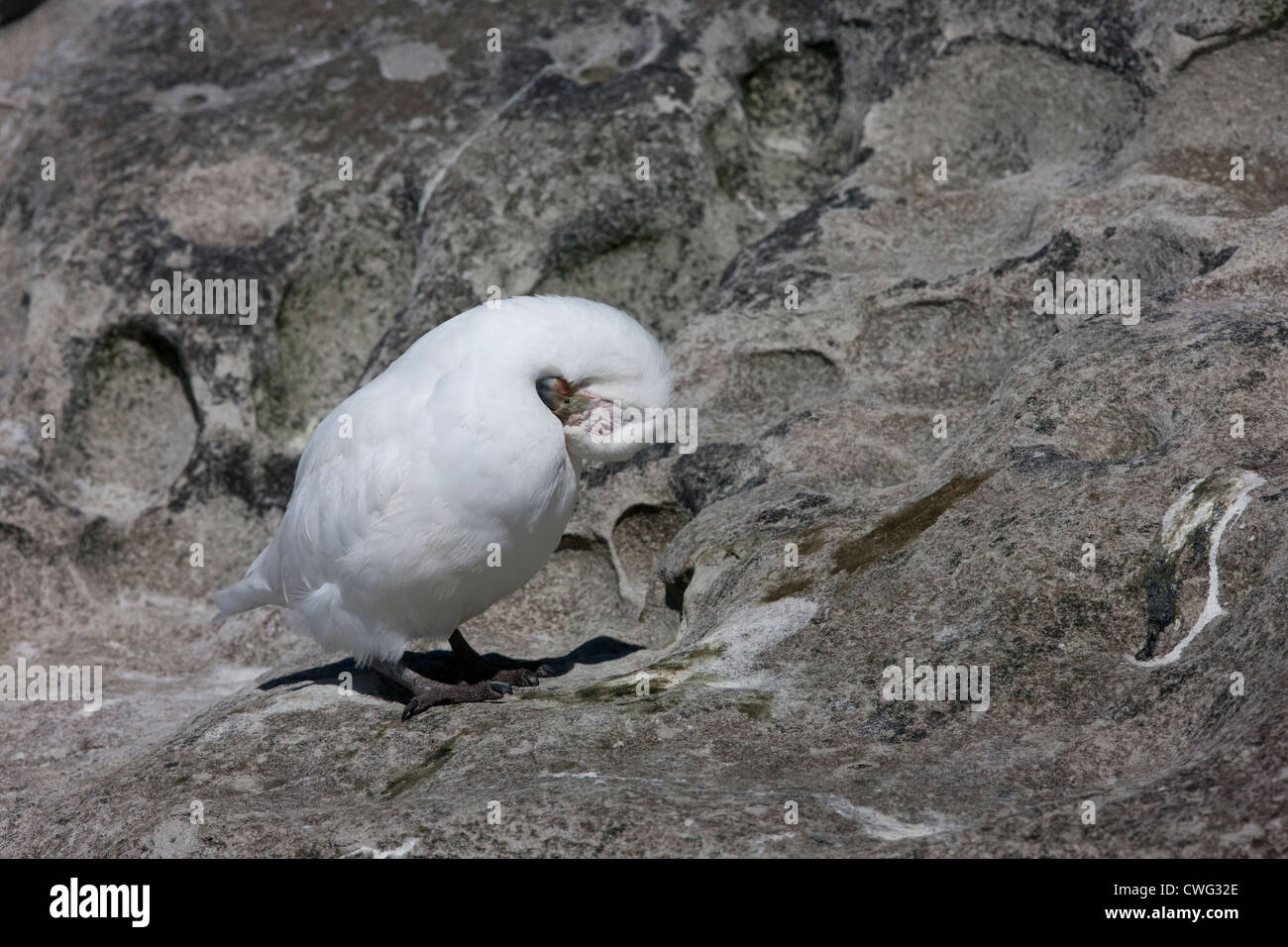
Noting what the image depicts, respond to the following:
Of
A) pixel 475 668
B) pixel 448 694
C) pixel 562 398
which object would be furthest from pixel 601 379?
pixel 475 668

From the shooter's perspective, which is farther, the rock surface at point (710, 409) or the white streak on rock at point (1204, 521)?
the white streak on rock at point (1204, 521)

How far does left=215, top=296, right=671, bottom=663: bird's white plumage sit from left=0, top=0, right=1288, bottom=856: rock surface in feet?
1.51

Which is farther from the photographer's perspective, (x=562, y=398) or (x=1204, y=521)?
(x=562, y=398)

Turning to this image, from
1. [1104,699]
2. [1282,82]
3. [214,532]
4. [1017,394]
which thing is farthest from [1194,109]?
[214,532]

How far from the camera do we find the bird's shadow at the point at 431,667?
5.82 meters

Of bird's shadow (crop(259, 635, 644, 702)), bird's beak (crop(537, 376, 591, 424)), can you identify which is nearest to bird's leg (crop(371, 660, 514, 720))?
bird's shadow (crop(259, 635, 644, 702))

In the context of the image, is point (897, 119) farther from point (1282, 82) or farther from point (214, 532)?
point (214, 532)

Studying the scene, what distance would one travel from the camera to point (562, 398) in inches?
204

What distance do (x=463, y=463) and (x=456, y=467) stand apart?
3cm

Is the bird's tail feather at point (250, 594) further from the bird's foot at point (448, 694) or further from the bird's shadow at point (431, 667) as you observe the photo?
the bird's foot at point (448, 694)

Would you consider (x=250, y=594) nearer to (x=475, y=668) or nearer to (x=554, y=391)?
(x=475, y=668)

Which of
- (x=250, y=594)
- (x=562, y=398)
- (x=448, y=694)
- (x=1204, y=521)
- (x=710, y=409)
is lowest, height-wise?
(x=448, y=694)

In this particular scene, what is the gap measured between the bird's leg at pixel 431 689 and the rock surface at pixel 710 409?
82 millimetres

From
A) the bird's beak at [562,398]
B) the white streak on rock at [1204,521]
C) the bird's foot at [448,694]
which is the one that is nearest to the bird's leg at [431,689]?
the bird's foot at [448,694]
